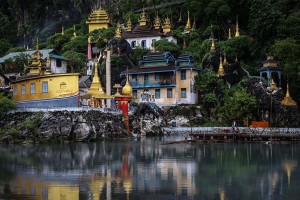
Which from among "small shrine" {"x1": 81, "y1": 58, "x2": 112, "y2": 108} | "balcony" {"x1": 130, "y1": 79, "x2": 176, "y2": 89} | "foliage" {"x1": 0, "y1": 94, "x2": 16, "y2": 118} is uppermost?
"balcony" {"x1": 130, "y1": 79, "x2": 176, "y2": 89}

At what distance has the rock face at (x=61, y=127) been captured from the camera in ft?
155

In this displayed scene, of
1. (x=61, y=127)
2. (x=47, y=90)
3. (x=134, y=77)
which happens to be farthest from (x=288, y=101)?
(x=47, y=90)

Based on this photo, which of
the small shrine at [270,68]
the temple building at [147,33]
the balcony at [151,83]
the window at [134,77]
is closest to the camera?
the small shrine at [270,68]

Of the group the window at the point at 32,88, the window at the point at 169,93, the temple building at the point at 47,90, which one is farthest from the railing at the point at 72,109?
the window at the point at 169,93

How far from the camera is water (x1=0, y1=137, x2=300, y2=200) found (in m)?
21.5

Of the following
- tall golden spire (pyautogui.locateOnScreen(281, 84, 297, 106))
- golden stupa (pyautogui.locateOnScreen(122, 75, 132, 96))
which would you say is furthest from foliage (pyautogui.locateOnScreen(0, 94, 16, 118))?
tall golden spire (pyautogui.locateOnScreen(281, 84, 297, 106))

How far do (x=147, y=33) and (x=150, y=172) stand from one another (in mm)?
50856

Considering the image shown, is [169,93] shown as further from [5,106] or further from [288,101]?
[5,106]

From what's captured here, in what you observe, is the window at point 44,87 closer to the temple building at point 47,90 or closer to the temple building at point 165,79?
the temple building at point 47,90

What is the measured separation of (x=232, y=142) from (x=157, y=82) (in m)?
18.0

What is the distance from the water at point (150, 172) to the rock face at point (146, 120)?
42.8 ft

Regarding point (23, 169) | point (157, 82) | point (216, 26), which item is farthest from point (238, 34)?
point (23, 169)

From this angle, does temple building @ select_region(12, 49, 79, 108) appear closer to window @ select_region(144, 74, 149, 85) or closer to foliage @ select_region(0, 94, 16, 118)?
foliage @ select_region(0, 94, 16, 118)

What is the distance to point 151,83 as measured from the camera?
204 feet
